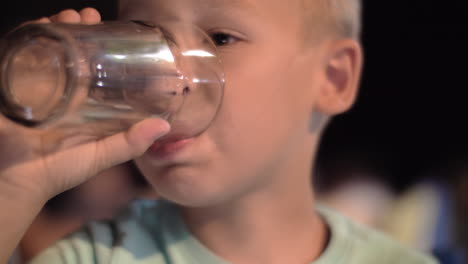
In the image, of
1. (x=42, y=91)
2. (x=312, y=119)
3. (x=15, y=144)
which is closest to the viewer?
(x=42, y=91)

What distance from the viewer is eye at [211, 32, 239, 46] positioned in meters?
0.79

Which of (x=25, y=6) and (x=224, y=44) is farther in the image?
(x=25, y=6)

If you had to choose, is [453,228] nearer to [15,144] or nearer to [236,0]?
[236,0]

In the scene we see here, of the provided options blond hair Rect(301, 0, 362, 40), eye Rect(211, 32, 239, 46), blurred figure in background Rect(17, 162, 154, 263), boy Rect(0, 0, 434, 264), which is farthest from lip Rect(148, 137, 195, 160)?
blurred figure in background Rect(17, 162, 154, 263)

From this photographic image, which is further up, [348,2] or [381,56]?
[348,2]

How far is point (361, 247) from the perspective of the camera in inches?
38.8

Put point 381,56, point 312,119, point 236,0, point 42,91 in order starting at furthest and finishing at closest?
1. point 381,56
2. point 312,119
3. point 236,0
4. point 42,91

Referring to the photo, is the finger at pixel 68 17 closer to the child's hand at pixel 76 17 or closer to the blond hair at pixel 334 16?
the child's hand at pixel 76 17

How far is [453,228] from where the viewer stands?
1550 millimetres

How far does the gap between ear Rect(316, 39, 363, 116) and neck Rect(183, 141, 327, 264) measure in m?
0.11

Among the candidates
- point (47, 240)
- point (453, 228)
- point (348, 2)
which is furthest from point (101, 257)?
point (453, 228)

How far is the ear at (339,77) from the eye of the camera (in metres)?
0.95

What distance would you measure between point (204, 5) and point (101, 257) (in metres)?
0.40

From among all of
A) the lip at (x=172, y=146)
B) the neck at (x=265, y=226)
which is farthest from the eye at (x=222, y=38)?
the neck at (x=265, y=226)
